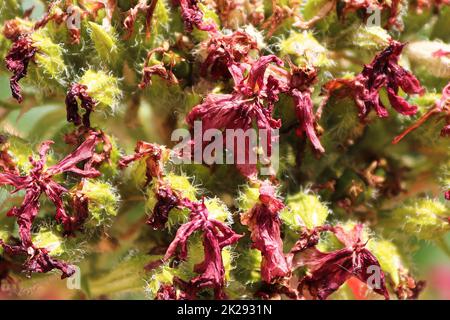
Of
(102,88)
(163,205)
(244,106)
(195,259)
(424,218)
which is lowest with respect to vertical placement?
(195,259)

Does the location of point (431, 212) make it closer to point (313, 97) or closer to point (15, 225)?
point (313, 97)

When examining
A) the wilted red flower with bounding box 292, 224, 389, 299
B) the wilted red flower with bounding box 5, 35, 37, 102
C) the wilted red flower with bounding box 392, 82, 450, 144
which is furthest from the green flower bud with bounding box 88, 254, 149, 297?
the wilted red flower with bounding box 392, 82, 450, 144

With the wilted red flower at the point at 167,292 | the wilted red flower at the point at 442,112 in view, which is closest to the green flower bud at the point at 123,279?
the wilted red flower at the point at 167,292

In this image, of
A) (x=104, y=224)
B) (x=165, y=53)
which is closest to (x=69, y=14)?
(x=165, y=53)

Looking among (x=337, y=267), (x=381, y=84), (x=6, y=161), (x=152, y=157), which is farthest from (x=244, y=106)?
(x=6, y=161)

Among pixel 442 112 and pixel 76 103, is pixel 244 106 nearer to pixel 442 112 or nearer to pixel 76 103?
pixel 76 103

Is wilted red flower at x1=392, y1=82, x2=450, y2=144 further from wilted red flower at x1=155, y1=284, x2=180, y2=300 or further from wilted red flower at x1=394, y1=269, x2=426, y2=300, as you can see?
wilted red flower at x1=155, y1=284, x2=180, y2=300
